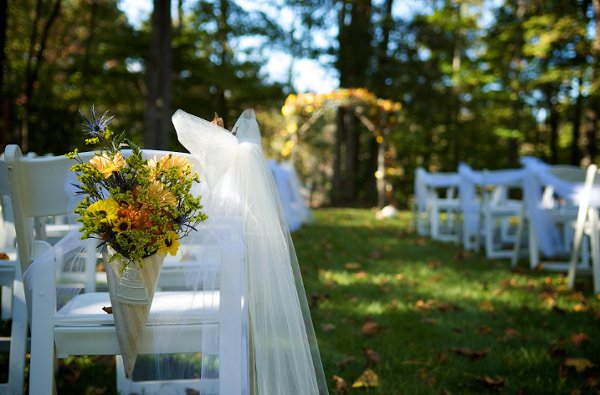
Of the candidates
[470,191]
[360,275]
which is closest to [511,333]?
[360,275]

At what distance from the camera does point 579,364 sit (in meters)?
3.03

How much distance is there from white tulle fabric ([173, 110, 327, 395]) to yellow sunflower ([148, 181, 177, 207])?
0.62 feet

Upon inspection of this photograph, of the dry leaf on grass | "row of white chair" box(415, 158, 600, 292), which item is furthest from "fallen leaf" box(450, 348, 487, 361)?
"row of white chair" box(415, 158, 600, 292)

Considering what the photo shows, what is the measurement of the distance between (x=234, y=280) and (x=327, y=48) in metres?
20.4

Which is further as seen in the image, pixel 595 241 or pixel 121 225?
pixel 595 241

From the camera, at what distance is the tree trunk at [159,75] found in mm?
10656

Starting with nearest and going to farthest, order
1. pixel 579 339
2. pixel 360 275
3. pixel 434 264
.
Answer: pixel 579 339
pixel 360 275
pixel 434 264

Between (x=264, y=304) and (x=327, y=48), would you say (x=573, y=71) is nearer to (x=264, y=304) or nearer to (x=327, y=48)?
(x=327, y=48)

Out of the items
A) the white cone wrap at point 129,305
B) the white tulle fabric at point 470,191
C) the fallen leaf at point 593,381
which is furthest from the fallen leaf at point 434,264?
the white cone wrap at point 129,305

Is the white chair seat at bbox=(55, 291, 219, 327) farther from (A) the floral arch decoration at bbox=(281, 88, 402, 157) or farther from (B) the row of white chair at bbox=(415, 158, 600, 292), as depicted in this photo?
(A) the floral arch decoration at bbox=(281, 88, 402, 157)

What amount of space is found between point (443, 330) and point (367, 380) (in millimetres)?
1235

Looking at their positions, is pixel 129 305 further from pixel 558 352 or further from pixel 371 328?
pixel 558 352

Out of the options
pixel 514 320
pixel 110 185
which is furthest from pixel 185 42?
pixel 110 185

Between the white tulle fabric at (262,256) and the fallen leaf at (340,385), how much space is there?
2.85 ft
